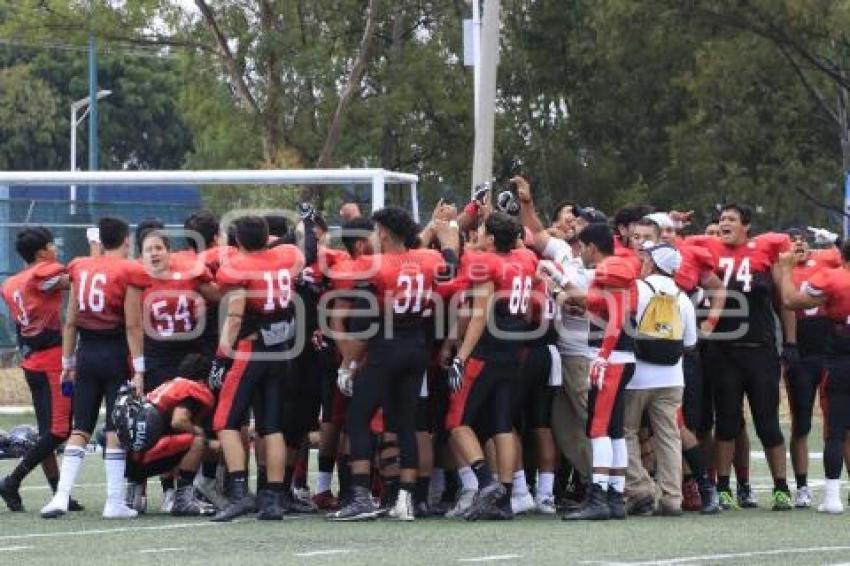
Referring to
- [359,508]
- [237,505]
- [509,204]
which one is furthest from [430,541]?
[509,204]

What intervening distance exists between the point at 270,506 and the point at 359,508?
0.57 meters

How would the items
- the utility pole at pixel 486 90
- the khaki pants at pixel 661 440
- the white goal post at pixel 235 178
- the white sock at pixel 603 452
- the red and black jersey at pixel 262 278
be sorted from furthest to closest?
1. the white goal post at pixel 235 178
2. the utility pole at pixel 486 90
3. the khaki pants at pixel 661 440
4. the white sock at pixel 603 452
5. the red and black jersey at pixel 262 278

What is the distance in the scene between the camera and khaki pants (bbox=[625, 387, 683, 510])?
13.9 metres

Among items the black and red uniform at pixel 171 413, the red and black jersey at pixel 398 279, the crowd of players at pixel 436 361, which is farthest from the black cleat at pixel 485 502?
the black and red uniform at pixel 171 413

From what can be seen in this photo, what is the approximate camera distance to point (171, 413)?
13.8 metres

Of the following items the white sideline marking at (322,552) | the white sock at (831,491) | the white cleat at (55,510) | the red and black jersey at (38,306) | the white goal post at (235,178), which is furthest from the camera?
the white goal post at (235,178)

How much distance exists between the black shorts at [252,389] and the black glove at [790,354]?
11.8 feet

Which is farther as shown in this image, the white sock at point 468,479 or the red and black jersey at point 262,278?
the white sock at point 468,479

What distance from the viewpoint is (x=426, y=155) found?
3744 cm

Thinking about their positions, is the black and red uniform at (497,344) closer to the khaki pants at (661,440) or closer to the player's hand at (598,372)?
the player's hand at (598,372)

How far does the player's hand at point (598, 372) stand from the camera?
534 inches

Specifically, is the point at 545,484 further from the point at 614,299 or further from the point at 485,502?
the point at 614,299

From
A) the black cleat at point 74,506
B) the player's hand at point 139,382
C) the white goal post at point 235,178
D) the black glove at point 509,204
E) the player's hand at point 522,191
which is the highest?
the white goal post at point 235,178

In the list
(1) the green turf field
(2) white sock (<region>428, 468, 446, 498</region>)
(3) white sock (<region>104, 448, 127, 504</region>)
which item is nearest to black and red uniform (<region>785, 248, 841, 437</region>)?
(1) the green turf field
